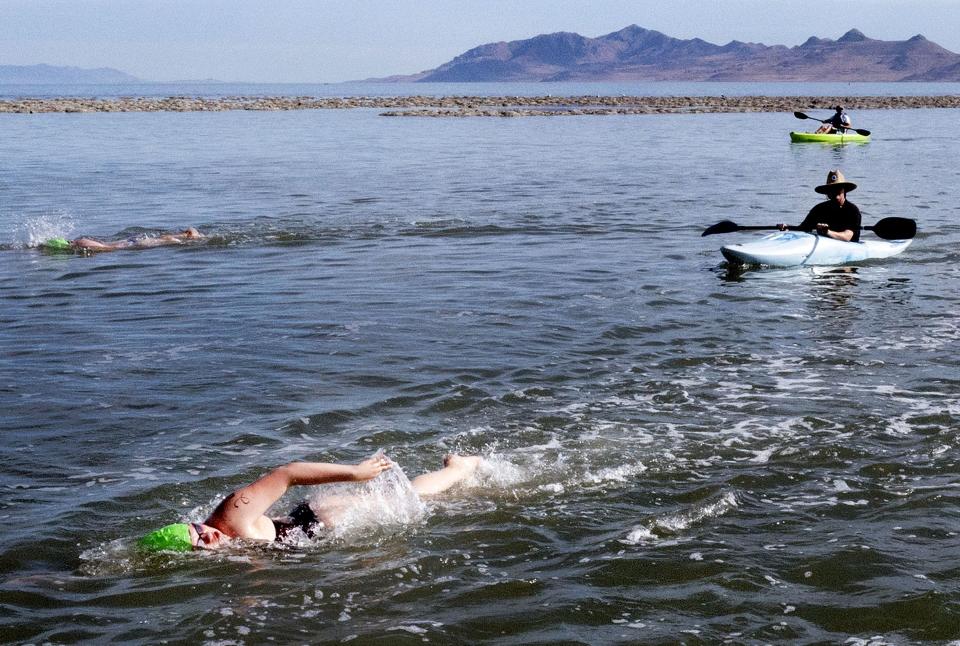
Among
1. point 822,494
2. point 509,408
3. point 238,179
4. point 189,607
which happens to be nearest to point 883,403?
point 822,494

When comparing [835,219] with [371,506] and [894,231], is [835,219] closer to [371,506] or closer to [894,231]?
[894,231]

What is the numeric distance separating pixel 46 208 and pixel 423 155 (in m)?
18.5

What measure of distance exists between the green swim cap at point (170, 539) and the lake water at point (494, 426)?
0.61ft

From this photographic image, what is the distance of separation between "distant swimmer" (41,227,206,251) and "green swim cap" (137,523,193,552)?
1314cm

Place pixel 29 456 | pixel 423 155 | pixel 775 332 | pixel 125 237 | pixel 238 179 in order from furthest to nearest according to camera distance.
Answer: pixel 423 155 → pixel 238 179 → pixel 125 237 → pixel 775 332 → pixel 29 456

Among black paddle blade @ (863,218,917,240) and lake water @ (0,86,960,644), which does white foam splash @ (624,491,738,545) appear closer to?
lake water @ (0,86,960,644)

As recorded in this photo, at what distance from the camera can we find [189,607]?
643 cm

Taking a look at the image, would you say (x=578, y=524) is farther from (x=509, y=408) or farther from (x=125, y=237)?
(x=125, y=237)

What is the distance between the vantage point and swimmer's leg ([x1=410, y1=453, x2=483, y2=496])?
7852 millimetres

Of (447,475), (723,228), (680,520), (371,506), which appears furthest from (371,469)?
(723,228)

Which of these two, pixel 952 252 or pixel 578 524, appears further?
pixel 952 252

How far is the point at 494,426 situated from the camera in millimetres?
9602

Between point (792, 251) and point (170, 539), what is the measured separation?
12.5 m

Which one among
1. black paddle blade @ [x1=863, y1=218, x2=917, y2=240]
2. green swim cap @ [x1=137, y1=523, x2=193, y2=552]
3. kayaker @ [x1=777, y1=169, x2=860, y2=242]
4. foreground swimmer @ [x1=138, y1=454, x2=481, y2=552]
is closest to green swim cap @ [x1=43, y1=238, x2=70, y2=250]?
kayaker @ [x1=777, y1=169, x2=860, y2=242]
